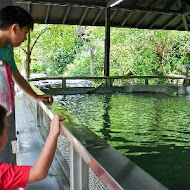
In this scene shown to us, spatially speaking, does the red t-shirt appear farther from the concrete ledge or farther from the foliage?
the foliage

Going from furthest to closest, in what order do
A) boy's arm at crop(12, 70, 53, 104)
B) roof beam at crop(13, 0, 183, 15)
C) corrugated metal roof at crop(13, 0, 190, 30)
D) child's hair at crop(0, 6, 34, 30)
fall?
corrugated metal roof at crop(13, 0, 190, 30) → roof beam at crop(13, 0, 183, 15) → boy's arm at crop(12, 70, 53, 104) → child's hair at crop(0, 6, 34, 30)

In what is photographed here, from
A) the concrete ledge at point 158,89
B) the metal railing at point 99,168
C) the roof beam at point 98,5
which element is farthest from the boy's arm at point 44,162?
the concrete ledge at point 158,89

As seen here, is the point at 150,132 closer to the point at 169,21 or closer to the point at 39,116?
the point at 39,116

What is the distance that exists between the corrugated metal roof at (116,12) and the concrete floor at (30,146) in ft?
24.7

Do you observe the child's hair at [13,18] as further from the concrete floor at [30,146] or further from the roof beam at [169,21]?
the roof beam at [169,21]

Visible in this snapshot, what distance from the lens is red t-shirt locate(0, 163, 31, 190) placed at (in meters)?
1.23

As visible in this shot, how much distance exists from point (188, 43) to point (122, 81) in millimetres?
7512

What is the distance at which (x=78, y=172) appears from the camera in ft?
5.63

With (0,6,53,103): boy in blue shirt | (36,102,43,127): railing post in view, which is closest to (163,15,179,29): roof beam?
(36,102,43,127): railing post

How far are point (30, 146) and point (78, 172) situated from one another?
157 centimetres

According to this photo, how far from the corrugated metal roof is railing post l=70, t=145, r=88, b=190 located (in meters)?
10.2

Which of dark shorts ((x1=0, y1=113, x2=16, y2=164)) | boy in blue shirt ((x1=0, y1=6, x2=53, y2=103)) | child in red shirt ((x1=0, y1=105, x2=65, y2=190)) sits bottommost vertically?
dark shorts ((x1=0, y1=113, x2=16, y2=164))

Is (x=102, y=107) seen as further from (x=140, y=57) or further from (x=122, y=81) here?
(x=140, y=57)

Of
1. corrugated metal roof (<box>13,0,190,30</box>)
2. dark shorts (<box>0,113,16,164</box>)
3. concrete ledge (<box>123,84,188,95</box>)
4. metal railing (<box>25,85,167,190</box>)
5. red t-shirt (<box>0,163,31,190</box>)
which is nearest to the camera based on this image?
metal railing (<box>25,85,167,190</box>)
